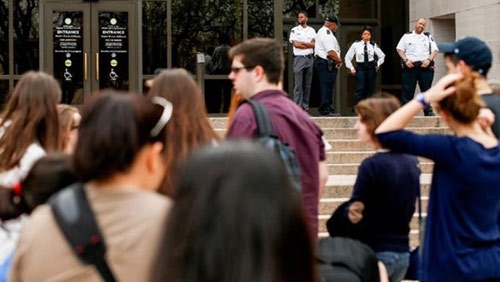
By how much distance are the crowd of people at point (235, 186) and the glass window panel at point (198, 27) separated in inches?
563

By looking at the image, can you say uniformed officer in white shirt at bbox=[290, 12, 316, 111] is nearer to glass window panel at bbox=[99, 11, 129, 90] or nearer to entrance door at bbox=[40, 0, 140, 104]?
entrance door at bbox=[40, 0, 140, 104]

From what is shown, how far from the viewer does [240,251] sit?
1.89 metres

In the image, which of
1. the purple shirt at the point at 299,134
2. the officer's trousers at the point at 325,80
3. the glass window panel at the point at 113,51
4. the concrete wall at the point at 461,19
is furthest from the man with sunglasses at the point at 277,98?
the glass window panel at the point at 113,51

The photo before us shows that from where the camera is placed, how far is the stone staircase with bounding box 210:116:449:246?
1195 cm

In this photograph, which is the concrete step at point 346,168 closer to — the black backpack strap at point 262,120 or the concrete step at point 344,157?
the concrete step at point 344,157

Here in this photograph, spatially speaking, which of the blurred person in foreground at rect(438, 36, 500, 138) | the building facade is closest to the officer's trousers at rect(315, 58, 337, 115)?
the building facade

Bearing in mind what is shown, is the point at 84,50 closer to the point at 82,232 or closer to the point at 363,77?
the point at 363,77

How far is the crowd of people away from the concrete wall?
1282 cm

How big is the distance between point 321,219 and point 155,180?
28.0 feet

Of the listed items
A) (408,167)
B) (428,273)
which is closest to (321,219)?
(408,167)

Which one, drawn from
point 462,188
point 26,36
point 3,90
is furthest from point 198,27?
point 462,188

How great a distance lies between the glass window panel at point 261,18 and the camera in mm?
20281

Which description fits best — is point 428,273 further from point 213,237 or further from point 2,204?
point 213,237

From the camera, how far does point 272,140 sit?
475 cm
